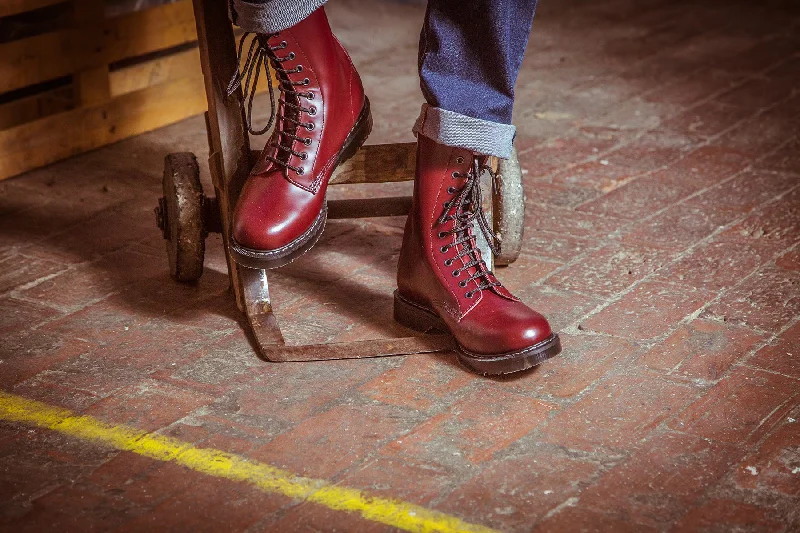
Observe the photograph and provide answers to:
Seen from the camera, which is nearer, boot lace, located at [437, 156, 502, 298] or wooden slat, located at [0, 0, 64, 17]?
boot lace, located at [437, 156, 502, 298]

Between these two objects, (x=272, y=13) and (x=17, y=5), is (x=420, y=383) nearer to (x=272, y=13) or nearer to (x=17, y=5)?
(x=272, y=13)

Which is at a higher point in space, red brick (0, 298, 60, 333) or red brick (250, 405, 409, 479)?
Answer: red brick (0, 298, 60, 333)

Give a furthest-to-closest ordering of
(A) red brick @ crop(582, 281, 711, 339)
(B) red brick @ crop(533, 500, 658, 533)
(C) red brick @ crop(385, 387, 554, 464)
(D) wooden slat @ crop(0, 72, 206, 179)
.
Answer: (D) wooden slat @ crop(0, 72, 206, 179), (A) red brick @ crop(582, 281, 711, 339), (C) red brick @ crop(385, 387, 554, 464), (B) red brick @ crop(533, 500, 658, 533)

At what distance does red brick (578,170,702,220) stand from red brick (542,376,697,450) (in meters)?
0.98

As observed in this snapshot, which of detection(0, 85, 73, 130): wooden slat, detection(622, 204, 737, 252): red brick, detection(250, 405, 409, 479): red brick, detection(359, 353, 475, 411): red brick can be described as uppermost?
detection(0, 85, 73, 130): wooden slat

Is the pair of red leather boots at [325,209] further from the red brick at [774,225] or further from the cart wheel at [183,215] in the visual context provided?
the red brick at [774,225]

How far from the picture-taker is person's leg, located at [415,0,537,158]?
6.18ft

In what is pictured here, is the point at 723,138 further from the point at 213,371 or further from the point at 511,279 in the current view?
the point at 213,371

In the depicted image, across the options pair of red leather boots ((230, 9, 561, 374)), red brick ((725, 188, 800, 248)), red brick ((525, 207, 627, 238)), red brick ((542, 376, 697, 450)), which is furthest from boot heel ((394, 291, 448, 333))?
red brick ((725, 188, 800, 248))

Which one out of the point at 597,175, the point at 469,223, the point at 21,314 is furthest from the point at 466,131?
the point at 597,175

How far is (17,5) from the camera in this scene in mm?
3184

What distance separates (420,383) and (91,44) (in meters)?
2.11

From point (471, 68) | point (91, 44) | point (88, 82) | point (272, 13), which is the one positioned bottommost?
Answer: point (88, 82)

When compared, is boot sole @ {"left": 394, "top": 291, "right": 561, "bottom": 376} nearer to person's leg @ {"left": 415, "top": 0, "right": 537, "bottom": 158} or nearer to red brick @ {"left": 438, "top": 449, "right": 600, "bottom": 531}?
red brick @ {"left": 438, "top": 449, "right": 600, "bottom": 531}
